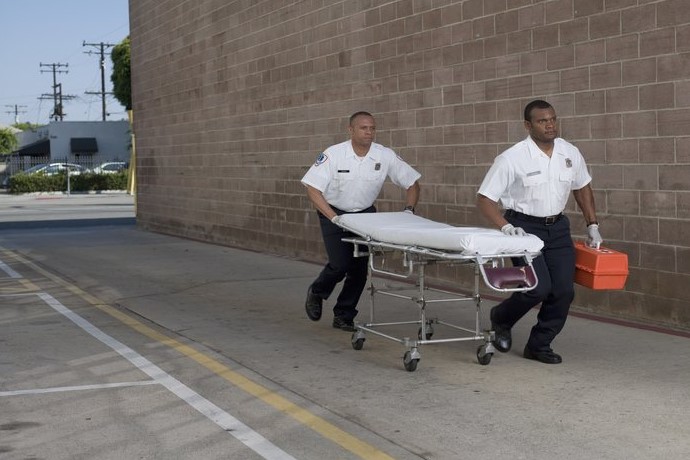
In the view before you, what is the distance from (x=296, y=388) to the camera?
750cm

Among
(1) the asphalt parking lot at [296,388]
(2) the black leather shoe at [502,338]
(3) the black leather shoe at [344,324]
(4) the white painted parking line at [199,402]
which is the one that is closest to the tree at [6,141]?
(1) the asphalt parking lot at [296,388]

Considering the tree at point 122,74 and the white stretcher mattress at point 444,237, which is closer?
the white stretcher mattress at point 444,237

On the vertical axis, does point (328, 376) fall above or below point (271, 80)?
below

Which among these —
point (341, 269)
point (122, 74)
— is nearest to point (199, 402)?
point (341, 269)

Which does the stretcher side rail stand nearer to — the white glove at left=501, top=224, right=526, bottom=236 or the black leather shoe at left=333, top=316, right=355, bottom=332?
the white glove at left=501, top=224, right=526, bottom=236

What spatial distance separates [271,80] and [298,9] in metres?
1.47

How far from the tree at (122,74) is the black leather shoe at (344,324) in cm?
6159

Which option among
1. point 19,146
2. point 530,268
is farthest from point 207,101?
point 19,146

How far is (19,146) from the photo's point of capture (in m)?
101

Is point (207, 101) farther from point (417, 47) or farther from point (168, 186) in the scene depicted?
point (417, 47)

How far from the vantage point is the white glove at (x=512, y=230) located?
24.9 ft

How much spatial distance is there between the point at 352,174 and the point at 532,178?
1897 millimetres

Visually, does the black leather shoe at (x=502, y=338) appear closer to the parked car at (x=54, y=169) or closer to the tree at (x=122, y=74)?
the parked car at (x=54, y=169)

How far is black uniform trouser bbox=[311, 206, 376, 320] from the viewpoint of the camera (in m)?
9.54
